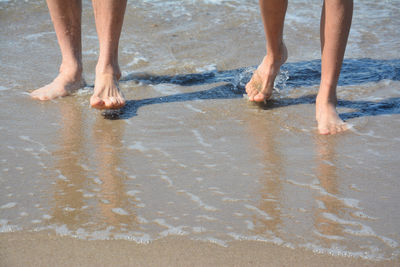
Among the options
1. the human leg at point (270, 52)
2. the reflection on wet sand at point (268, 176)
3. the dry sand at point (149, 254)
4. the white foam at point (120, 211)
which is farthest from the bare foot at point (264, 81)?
the dry sand at point (149, 254)

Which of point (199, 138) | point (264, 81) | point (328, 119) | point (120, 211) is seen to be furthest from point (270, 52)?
point (120, 211)

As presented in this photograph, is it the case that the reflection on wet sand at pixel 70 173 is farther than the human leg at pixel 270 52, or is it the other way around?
the human leg at pixel 270 52

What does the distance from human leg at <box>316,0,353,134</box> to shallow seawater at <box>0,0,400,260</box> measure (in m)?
0.08

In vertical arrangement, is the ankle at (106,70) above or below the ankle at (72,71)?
above

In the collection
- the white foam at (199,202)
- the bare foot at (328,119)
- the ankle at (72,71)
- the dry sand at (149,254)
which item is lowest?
the ankle at (72,71)

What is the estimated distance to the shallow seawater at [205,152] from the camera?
1.83 m

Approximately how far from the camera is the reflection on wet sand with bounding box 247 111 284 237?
6.06 ft

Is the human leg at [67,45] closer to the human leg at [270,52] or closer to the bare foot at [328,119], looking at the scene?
the human leg at [270,52]

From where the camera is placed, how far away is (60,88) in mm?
3086

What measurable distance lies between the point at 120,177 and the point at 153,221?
359mm

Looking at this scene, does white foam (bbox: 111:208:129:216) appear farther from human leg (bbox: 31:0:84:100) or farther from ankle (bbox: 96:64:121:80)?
human leg (bbox: 31:0:84:100)

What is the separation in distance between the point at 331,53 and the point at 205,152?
79 cm

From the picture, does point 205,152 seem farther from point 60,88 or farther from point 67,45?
point 67,45

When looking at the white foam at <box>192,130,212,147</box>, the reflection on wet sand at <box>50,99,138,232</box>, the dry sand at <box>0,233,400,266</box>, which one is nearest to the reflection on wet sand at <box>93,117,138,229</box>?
the reflection on wet sand at <box>50,99,138,232</box>
